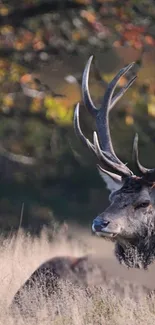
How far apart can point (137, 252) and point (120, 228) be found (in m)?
0.28

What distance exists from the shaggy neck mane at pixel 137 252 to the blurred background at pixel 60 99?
12.9 feet

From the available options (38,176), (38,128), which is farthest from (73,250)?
(38,176)

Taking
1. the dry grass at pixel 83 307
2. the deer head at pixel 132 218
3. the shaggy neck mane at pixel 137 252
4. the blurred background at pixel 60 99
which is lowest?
the blurred background at pixel 60 99

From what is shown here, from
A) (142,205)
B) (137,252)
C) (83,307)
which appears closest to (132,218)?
(142,205)

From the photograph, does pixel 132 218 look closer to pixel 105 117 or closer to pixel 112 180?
pixel 112 180

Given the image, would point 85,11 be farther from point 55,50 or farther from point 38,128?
point 38,128

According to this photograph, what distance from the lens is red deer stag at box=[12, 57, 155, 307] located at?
7.05 m

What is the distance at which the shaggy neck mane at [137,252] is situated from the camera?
7.16m

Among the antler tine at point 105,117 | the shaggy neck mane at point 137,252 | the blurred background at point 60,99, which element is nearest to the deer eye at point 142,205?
the shaggy neck mane at point 137,252

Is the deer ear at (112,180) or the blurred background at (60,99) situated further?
the blurred background at (60,99)

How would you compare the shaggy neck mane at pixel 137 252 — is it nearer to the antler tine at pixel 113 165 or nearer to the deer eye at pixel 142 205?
the deer eye at pixel 142 205

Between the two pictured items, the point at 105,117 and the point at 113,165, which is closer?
the point at 113,165

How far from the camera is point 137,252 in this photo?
720 cm

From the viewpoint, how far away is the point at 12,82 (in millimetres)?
11969
